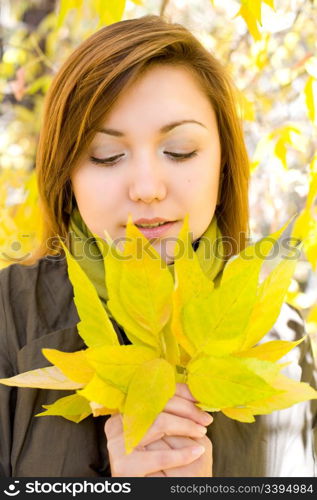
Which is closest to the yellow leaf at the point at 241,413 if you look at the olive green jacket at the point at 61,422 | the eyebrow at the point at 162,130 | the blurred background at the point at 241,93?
the olive green jacket at the point at 61,422

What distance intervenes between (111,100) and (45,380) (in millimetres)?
406

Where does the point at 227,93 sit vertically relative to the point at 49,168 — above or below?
above

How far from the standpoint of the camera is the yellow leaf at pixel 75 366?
0.74 m

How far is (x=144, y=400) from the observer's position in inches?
27.5

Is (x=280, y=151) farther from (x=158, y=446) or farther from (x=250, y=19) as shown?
(x=158, y=446)

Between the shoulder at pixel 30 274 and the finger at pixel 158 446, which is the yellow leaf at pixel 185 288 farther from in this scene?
the shoulder at pixel 30 274

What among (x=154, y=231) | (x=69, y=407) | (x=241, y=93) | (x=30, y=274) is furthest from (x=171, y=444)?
(x=241, y=93)

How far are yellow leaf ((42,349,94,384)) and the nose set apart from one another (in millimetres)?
257

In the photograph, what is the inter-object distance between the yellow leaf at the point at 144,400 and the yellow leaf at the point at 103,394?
0.6 inches

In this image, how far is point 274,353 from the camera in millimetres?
763

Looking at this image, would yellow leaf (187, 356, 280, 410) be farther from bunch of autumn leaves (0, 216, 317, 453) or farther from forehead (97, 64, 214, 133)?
forehead (97, 64, 214, 133)
